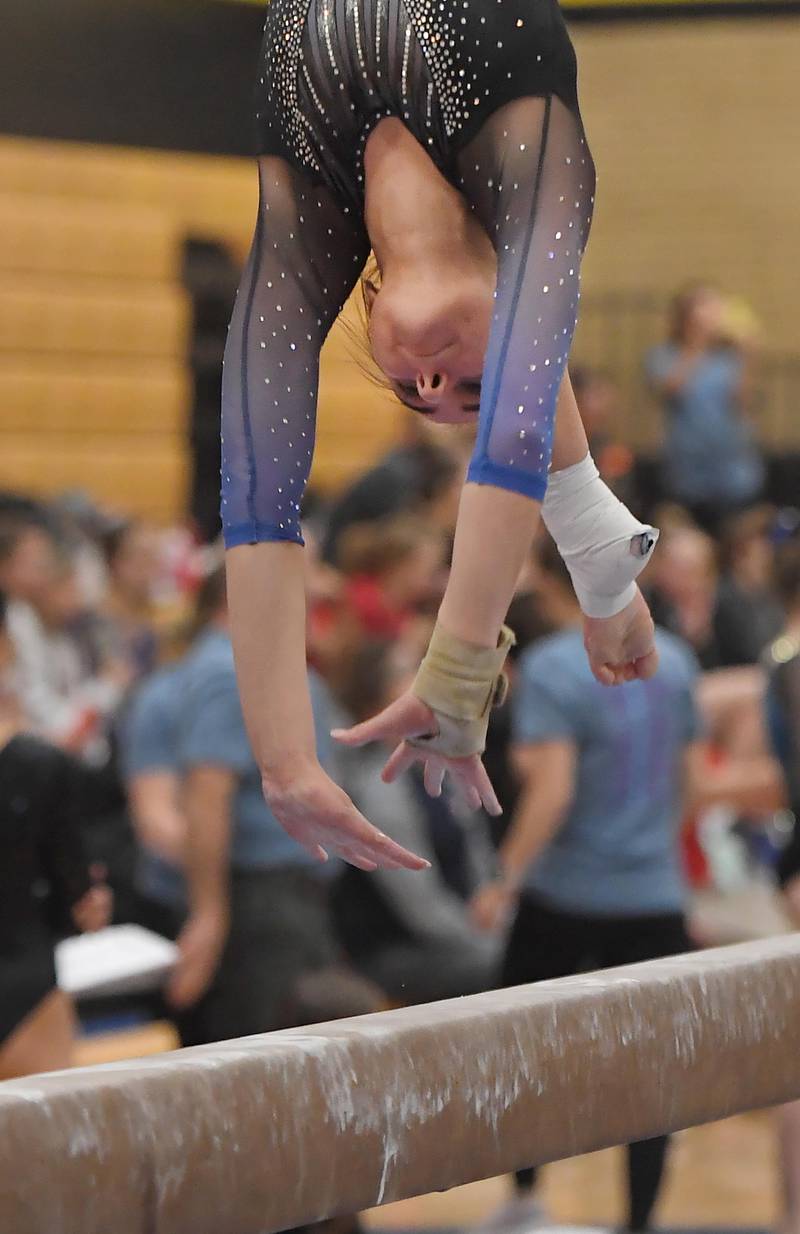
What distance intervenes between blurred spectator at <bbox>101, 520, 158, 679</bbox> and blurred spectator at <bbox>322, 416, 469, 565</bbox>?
87 cm

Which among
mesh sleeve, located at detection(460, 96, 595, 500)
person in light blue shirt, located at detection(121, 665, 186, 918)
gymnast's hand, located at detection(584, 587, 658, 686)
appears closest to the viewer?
mesh sleeve, located at detection(460, 96, 595, 500)

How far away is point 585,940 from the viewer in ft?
15.2

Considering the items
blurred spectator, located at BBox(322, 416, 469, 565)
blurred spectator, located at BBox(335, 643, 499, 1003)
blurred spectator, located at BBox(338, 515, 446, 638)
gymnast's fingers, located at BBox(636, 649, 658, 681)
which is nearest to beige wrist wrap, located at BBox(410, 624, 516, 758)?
gymnast's fingers, located at BBox(636, 649, 658, 681)

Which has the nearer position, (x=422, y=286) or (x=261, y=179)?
(x=422, y=286)

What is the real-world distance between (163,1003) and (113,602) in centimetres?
272

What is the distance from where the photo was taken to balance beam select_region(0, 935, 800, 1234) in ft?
5.24

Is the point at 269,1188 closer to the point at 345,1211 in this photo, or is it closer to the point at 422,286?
the point at 345,1211

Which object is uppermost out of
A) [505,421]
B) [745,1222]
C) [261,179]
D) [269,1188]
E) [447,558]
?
[261,179]

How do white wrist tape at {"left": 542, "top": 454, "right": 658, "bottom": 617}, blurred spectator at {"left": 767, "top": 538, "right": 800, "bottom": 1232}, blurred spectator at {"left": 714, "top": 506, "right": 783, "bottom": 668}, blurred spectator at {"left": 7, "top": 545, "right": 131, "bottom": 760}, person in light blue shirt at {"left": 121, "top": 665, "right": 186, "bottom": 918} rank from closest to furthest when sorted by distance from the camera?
white wrist tape at {"left": 542, "top": 454, "right": 658, "bottom": 617} → blurred spectator at {"left": 767, "top": 538, "right": 800, "bottom": 1232} → person in light blue shirt at {"left": 121, "top": 665, "right": 186, "bottom": 918} → blurred spectator at {"left": 7, "top": 545, "right": 131, "bottom": 760} → blurred spectator at {"left": 714, "top": 506, "right": 783, "bottom": 668}

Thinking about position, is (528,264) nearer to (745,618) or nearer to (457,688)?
(457,688)

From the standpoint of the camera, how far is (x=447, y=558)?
17.9 ft

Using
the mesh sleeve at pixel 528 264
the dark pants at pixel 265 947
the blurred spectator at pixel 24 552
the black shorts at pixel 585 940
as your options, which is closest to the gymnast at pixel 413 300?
the mesh sleeve at pixel 528 264

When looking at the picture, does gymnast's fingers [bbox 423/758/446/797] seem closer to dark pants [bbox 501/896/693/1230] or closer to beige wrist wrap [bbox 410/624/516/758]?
beige wrist wrap [bbox 410/624/516/758]

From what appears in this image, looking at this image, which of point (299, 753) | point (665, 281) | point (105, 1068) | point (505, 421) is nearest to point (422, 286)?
point (505, 421)
